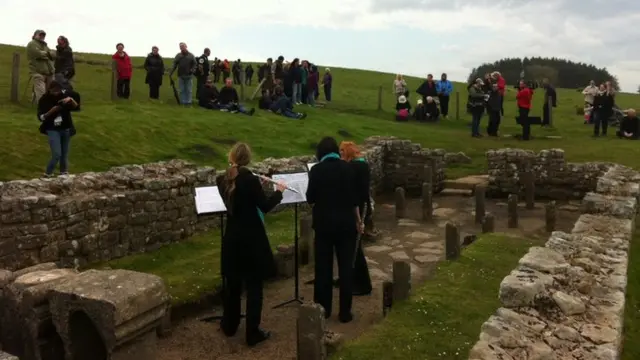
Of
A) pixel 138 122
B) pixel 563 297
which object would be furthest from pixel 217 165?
pixel 563 297

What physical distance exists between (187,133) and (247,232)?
9578 mm

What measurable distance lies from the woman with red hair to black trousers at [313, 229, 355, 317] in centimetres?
28

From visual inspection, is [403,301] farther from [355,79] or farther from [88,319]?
[355,79]

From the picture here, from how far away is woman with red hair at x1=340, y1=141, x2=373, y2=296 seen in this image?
8109 mm

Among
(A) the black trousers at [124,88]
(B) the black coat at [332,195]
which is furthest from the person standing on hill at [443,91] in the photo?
(B) the black coat at [332,195]

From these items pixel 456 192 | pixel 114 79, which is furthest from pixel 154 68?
pixel 456 192

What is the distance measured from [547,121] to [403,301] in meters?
22.1

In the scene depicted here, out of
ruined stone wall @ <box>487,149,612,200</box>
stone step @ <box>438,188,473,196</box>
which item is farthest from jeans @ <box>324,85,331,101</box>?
ruined stone wall @ <box>487,149,612,200</box>

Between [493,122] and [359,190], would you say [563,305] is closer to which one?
[359,190]

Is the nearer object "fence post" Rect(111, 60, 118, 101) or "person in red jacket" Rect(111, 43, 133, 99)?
"fence post" Rect(111, 60, 118, 101)

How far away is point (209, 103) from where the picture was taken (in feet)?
68.1

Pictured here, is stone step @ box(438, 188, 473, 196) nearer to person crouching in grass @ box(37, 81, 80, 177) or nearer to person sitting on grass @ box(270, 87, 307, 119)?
person sitting on grass @ box(270, 87, 307, 119)

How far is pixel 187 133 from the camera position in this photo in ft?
52.5

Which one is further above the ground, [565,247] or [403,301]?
[565,247]
